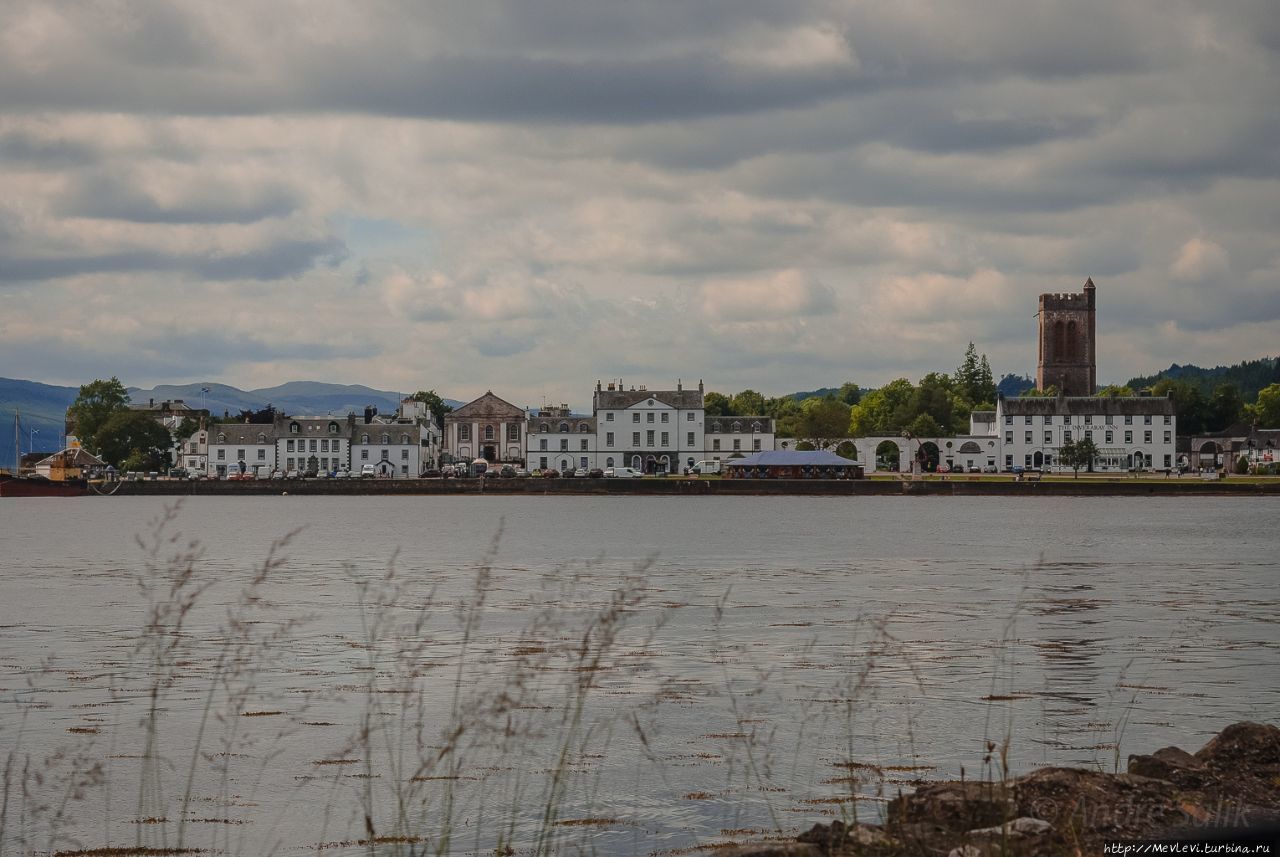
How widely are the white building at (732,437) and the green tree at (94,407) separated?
6905cm

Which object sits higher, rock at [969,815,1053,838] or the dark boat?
rock at [969,815,1053,838]

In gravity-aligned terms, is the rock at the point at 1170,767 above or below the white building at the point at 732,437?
below

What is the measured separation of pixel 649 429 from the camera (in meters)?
156

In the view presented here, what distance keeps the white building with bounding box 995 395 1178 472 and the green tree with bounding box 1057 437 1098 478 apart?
1.30m

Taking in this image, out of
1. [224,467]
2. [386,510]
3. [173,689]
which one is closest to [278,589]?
[173,689]

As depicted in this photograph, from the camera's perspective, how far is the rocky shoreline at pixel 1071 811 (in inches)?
367

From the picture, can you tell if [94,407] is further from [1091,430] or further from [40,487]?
[1091,430]

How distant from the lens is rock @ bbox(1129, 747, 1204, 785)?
1204 centimetres

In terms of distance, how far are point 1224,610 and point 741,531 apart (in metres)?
44.4

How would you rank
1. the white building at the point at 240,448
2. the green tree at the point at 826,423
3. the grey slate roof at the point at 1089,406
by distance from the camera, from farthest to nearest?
the green tree at the point at 826,423
the grey slate roof at the point at 1089,406
the white building at the point at 240,448

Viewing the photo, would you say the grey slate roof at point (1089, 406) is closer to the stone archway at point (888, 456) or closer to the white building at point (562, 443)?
the stone archway at point (888, 456)

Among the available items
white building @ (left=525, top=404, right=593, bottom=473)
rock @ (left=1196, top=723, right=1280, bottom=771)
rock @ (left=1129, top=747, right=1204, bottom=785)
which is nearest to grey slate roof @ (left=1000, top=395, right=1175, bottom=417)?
white building @ (left=525, top=404, right=593, bottom=473)

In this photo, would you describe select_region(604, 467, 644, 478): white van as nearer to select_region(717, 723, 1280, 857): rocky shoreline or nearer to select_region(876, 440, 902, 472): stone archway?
select_region(876, 440, 902, 472): stone archway

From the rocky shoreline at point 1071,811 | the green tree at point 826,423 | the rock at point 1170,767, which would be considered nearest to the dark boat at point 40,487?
the green tree at point 826,423
